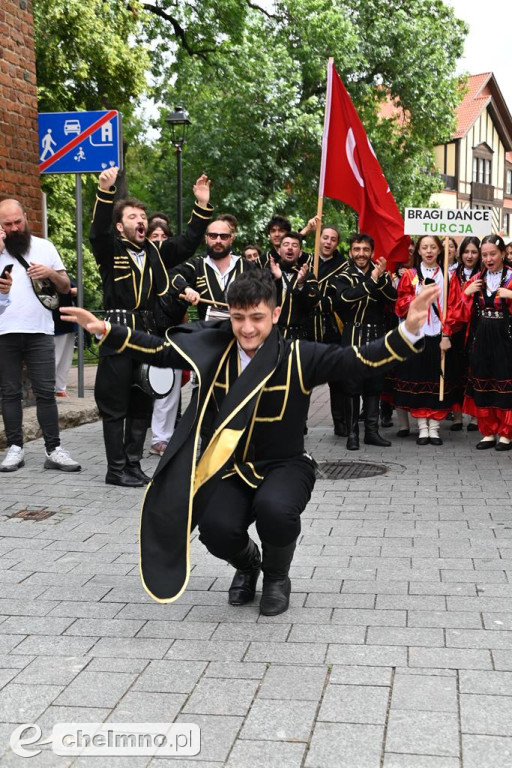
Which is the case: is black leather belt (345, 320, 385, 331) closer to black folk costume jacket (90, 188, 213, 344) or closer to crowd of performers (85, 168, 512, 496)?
crowd of performers (85, 168, 512, 496)

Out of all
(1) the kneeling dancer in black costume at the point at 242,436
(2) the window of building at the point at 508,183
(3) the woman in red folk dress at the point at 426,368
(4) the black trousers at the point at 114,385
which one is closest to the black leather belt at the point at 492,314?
(3) the woman in red folk dress at the point at 426,368

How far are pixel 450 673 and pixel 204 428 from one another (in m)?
1.76

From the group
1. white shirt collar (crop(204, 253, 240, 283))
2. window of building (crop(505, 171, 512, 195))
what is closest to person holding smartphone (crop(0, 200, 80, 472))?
white shirt collar (crop(204, 253, 240, 283))

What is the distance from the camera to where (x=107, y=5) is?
18.8m

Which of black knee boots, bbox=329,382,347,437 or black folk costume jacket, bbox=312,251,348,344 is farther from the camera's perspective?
black knee boots, bbox=329,382,347,437

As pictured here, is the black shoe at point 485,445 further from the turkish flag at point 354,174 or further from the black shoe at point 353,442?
the turkish flag at point 354,174

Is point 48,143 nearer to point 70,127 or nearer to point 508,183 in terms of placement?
point 70,127

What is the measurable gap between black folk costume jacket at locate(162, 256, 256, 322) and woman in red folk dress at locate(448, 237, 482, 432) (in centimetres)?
249

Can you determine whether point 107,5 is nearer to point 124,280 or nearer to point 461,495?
point 124,280

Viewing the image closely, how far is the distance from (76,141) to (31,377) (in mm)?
3505

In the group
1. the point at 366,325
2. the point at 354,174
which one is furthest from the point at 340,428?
the point at 354,174

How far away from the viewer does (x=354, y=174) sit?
34.0ft

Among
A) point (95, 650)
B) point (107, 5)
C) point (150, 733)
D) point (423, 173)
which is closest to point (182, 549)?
point (95, 650)

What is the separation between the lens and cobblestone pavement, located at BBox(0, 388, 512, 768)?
3322 millimetres
